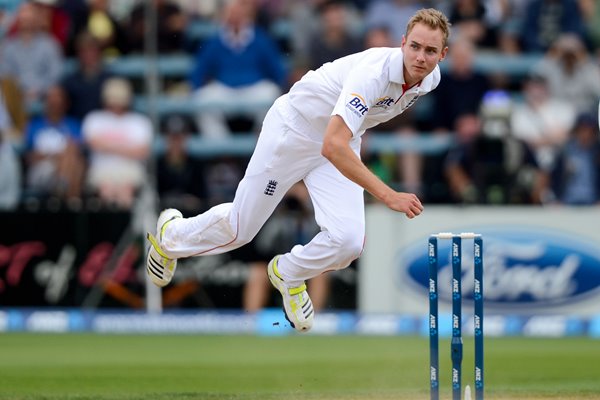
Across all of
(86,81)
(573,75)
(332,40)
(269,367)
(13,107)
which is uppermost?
(332,40)

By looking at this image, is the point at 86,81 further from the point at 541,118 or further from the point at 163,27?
the point at 541,118

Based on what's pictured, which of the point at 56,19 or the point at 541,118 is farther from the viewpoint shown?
the point at 56,19

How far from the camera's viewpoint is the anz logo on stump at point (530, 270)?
12430 millimetres

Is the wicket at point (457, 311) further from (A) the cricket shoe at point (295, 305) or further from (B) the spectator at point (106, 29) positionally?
(B) the spectator at point (106, 29)

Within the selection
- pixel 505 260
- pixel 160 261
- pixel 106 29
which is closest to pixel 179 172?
pixel 106 29

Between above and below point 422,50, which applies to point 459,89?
below

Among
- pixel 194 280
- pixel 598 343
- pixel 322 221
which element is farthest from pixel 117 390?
pixel 598 343

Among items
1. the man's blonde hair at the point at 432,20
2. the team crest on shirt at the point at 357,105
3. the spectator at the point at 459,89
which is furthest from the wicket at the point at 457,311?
the spectator at the point at 459,89

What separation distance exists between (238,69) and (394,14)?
1.85 metres

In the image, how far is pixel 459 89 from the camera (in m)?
13.5

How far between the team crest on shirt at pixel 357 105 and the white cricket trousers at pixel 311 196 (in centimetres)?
63

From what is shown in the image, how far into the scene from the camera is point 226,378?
912 cm

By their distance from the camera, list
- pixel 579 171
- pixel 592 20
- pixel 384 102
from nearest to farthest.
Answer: pixel 384 102 < pixel 579 171 < pixel 592 20

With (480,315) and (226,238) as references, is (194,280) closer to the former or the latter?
(226,238)
